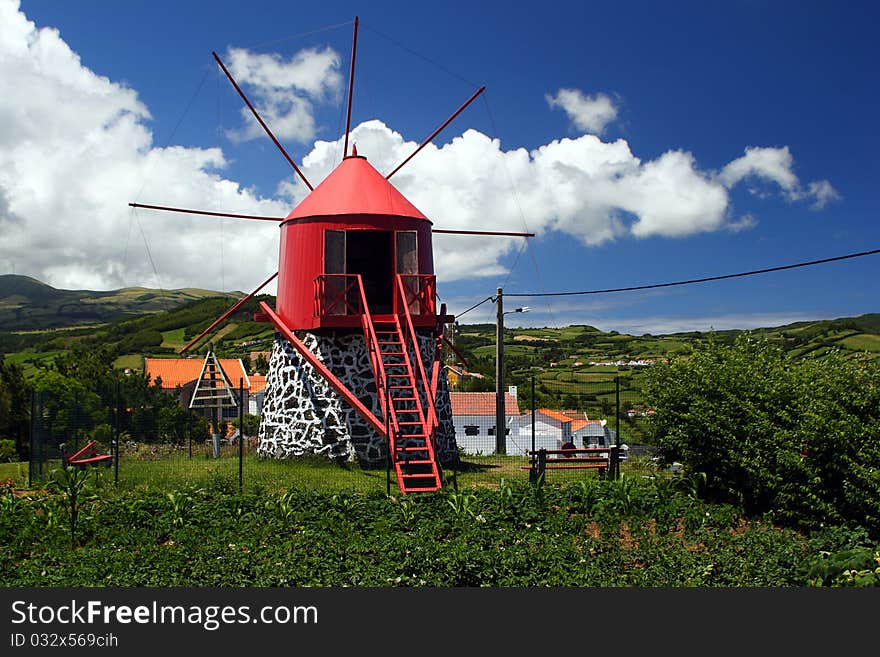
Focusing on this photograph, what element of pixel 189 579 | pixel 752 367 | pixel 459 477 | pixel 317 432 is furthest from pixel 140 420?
pixel 752 367

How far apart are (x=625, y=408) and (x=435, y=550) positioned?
8463mm

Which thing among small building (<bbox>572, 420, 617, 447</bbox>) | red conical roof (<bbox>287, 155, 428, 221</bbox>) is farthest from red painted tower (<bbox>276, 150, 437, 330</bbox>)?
small building (<bbox>572, 420, 617, 447</bbox>)

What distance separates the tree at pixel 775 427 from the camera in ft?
31.5

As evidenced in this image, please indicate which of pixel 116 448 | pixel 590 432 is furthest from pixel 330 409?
pixel 590 432

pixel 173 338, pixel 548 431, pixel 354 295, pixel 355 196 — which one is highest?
pixel 173 338

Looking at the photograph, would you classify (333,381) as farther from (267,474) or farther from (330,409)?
(267,474)

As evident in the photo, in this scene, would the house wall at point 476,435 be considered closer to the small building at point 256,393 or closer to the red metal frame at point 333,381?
the red metal frame at point 333,381

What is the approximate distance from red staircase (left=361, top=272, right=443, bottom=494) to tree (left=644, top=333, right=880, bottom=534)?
4.08 meters

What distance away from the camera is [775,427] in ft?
35.5

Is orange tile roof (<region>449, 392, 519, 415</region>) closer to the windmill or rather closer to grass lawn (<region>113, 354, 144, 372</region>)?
the windmill

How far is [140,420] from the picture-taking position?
15.7m

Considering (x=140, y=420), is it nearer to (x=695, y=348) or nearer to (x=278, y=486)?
(x=278, y=486)

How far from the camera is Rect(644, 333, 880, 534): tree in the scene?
31.5ft

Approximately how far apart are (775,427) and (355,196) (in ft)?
32.9
